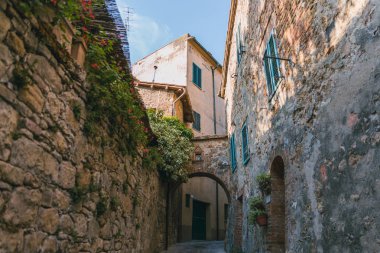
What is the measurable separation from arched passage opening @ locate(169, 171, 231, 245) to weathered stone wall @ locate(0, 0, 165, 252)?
11.4 m

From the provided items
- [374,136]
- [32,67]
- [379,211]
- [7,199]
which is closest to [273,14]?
[374,136]

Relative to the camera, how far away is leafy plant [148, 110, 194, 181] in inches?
436

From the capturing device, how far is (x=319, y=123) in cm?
416

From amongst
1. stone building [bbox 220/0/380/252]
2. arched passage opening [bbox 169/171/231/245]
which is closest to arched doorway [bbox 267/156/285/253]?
stone building [bbox 220/0/380/252]

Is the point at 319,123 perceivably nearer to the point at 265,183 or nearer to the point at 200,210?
the point at 265,183

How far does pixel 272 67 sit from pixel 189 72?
12660 millimetres

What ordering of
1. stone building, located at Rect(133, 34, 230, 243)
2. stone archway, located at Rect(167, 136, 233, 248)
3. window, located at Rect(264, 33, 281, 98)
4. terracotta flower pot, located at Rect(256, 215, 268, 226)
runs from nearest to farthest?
window, located at Rect(264, 33, 281, 98) < terracotta flower pot, located at Rect(256, 215, 268, 226) < stone archway, located at Rect(167, 136, 233, 248) < stone building, located at Rect(133, 34, 230, 243)

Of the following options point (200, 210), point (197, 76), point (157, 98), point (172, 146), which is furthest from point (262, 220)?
point (197, 76)

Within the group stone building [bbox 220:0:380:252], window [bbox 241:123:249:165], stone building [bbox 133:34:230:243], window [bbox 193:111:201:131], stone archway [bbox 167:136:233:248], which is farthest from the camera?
window [bbox 193:111:201:131]

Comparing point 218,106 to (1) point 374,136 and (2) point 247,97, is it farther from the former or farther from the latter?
(1) point 374,136

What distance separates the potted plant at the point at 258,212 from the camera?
614 cm

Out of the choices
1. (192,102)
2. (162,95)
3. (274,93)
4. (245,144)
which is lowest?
(245,144)

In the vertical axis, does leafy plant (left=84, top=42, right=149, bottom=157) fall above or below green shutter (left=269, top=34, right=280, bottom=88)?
below

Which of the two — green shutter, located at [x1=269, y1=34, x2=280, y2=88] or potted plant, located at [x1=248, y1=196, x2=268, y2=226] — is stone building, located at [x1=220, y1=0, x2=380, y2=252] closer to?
green shutter, located at [x1=269, y1=34, x2=280, y2=88]
